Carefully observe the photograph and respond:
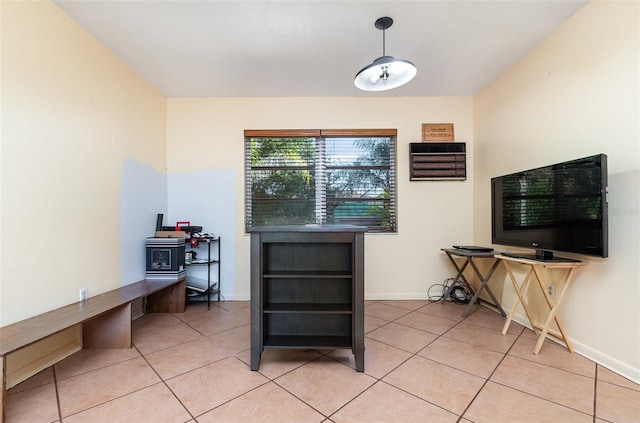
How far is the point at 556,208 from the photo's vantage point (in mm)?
2107

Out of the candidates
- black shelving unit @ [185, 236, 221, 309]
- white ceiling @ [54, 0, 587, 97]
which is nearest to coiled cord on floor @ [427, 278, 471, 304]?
white ceiling @ [54, 0, 587, 97]

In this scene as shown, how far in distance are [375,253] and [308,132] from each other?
1.82 m

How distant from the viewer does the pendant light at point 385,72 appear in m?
1.94

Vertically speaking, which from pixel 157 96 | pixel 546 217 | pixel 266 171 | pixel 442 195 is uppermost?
pixel 157 96

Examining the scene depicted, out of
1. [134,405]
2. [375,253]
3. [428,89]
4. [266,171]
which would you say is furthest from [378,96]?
[134,405]

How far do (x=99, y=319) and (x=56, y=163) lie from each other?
4.22 feet

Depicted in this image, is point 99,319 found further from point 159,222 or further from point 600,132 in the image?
point 600,132

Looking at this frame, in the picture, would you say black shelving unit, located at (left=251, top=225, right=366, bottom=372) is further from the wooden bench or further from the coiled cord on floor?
the coiled cord on floor

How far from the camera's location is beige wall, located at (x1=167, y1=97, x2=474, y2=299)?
3.50 m

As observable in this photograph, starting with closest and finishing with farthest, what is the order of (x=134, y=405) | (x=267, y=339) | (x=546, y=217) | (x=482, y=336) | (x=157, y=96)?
(x=134, y=405)
(x=267, y=339)
(x=546, y=217)
(x=482, y=336)
(x=157, y=96)

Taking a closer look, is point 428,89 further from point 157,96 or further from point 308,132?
point 157,96

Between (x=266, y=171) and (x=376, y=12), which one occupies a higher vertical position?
(x=376, y=12)

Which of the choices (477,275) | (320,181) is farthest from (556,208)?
(320,181)

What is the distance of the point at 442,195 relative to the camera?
11.5 ft
